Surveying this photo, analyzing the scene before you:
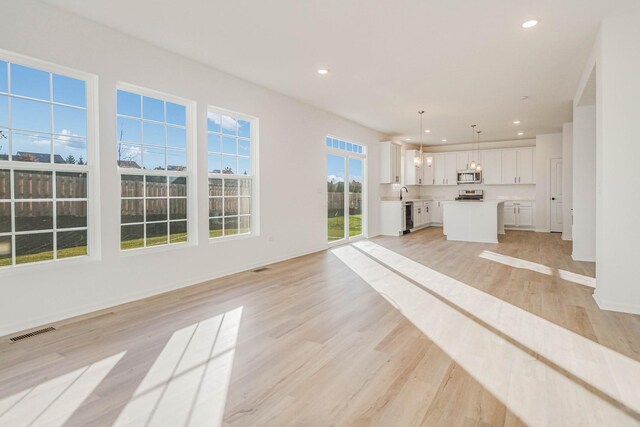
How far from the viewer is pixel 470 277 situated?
504 cm

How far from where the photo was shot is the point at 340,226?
27.1 feet

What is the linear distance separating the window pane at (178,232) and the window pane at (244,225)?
3.30ft

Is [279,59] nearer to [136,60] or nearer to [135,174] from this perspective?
[136,60]

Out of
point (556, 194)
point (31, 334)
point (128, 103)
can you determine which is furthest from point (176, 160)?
point (556, 194)

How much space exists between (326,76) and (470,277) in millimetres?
3485

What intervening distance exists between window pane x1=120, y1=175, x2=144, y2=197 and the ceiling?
154cm

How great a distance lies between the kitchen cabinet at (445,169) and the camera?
1206cm

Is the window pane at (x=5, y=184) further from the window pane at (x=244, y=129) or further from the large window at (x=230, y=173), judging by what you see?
the window pane at (x=244, y=129)

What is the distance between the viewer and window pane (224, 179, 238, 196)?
5293 mm

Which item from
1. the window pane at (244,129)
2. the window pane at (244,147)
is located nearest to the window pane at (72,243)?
the window pane at (244,147)

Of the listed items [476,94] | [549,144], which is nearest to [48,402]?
[476,94]

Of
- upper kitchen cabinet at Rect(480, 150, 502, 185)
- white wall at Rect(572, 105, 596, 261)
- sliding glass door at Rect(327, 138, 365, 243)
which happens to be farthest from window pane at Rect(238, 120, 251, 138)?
upper kitchen cabinet at Rect(480, 150, 502, 185)

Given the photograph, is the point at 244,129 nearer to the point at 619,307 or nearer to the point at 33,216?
the point at 33,216

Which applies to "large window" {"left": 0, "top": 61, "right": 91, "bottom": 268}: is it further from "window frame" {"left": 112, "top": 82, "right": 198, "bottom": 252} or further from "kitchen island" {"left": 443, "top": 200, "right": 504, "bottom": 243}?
"kitchen island" {"left": 443, "top": 200, "right": 504, "bottom": 243}
